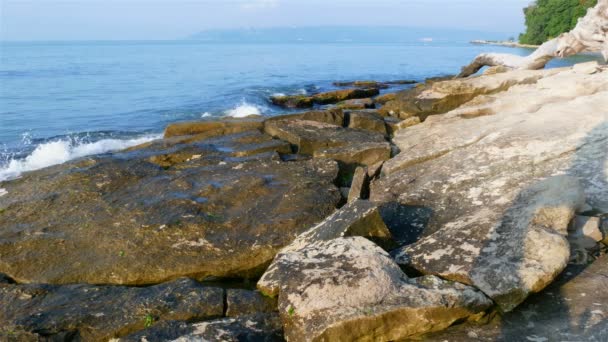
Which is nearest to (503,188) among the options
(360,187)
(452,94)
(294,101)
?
(360,187)

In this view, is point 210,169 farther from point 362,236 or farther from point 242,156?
point 362,236

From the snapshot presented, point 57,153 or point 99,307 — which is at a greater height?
point 99,307

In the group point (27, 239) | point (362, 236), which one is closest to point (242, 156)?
point (27, 239)

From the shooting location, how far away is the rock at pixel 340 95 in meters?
28.6

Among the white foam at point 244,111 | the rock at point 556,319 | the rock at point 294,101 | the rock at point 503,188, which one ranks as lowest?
the white foam at point 244,111

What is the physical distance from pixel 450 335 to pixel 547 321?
102cm

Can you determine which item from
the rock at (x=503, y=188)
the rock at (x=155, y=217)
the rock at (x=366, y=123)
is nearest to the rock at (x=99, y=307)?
the rock at (x=155, y=217)

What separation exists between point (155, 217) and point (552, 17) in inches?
4226

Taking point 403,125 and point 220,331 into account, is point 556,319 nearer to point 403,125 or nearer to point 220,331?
point 220,331

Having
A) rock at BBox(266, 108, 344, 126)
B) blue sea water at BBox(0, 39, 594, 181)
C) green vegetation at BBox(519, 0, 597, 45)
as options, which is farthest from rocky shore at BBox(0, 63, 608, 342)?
green vegetation at BBox(519, 0, 597, 45)

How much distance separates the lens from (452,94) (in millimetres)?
19266

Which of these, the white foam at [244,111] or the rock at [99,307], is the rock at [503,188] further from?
the white foam at [244,111]

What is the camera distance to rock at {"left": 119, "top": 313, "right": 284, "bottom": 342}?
193 inches

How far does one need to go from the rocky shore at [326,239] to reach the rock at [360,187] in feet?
0.13
